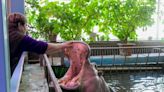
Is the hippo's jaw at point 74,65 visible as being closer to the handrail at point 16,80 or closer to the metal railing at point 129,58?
the handrail at point 16,80

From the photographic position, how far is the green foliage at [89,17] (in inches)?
330

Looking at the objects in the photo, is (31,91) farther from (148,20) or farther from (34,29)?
(148,20)

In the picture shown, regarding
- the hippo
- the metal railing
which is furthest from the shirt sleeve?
the metal railing

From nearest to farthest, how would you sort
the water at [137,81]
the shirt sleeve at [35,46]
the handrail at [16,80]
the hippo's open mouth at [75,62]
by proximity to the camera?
1. the handrail at [16,80]
2. the shirt sleeve at [35,46]
3. the hippo's open mouth at [75,62]
4. the water at [137,81]

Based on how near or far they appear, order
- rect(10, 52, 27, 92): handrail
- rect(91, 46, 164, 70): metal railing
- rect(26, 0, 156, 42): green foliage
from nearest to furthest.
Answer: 1. rect(10, 52, 27, 92): handrail
2. rect(26, 0, 156, 42): green foliage
3. rect(91, 46, 164, 70): metal railing

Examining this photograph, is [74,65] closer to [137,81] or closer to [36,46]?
[36,46]

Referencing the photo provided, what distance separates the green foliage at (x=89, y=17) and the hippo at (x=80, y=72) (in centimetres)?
556

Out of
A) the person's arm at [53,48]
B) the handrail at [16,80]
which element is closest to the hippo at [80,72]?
the person's arm at [53,48]

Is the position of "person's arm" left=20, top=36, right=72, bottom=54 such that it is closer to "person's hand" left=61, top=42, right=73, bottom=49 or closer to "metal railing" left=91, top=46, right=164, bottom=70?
"person's hand" left=61, top=42, right=73, bottom=49

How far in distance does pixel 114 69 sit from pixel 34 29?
2499 millimetres

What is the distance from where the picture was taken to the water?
21.8ft

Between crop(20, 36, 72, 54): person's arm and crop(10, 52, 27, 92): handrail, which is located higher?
crop(20, 36, 72, 54): person's arm

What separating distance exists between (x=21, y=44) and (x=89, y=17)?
691 cm

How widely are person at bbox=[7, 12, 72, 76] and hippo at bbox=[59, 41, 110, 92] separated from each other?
0.10 meters
